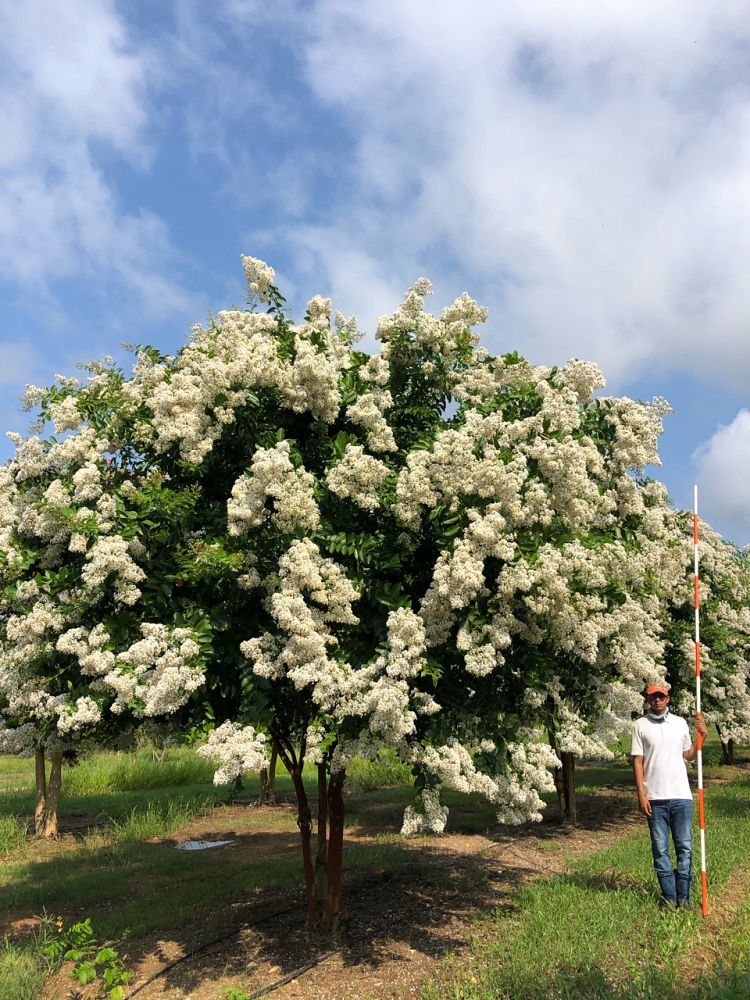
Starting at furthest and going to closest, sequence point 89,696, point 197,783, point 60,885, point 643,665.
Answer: point 197,783 → point 60,885 → point 643,665 → point 89,696

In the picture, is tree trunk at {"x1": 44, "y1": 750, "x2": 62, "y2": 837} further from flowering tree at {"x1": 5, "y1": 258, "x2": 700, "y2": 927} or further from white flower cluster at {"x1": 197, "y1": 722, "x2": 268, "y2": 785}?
Result: white flower cluster at {"x1": 197, "y1": 722, "x2": 268, "y2": 785}

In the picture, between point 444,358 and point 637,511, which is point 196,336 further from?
point 637,511

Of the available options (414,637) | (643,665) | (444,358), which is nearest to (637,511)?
(643,665)

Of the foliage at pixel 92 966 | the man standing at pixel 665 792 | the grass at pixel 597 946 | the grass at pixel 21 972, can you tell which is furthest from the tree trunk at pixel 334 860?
the man standing at pixel 665 792

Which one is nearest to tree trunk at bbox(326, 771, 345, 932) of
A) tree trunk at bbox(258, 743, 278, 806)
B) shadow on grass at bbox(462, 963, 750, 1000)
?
shadow on grass at bbox(462, 963, 750, 1000)

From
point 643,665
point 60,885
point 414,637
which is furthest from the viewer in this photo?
point 60,885

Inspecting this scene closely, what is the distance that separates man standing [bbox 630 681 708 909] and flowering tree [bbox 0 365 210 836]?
465 centimetres

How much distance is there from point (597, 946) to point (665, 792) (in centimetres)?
168

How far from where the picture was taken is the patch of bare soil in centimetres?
716

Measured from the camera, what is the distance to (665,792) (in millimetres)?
7723

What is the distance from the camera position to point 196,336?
834 cm

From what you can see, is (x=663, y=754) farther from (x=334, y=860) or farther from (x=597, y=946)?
(x=334, y=860)

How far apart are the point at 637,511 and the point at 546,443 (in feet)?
6.84

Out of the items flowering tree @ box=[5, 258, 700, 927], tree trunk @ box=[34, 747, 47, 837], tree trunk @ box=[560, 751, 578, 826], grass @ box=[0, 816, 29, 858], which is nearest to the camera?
flowering tree @ box=[5, 258, 700, 927]
